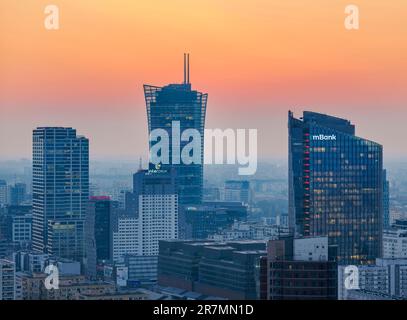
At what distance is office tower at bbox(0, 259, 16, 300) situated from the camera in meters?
10.3

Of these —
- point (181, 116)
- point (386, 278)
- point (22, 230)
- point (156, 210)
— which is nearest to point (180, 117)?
point (181, 116)

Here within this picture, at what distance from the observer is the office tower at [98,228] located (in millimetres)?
17625

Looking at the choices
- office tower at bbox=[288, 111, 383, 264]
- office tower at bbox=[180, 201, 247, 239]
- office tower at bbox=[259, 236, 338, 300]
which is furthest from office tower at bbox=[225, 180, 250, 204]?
office tower at bbox=[288, 111, 383, 264]

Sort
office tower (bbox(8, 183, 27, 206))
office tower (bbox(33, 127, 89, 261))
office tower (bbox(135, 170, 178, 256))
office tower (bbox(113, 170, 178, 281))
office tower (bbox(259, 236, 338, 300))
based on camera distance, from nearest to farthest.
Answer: office tower (bbox(259, 236, 338, 300)) → office tower (bbox(8, 183, 27, 206)) → office tower (bbox(33, 127, 89, 261)) → office tower (bbox(113, 170, 178, 281)) → office tower (bbox(135, 170, 178, 256))

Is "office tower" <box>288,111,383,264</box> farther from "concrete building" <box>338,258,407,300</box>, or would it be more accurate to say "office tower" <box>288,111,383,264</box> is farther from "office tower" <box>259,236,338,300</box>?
"office tower" <box>259,236,338,300</box>

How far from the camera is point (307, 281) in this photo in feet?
25.5

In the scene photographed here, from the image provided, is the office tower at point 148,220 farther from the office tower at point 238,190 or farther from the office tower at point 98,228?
the office tower at point 238,190

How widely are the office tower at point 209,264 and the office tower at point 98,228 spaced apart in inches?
45.3

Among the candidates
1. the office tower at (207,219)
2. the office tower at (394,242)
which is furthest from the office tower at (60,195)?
the office tower at (394,242)

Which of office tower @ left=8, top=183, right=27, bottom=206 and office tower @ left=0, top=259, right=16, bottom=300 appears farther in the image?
office tower @ left=8, top=183, right=27, bottom=206

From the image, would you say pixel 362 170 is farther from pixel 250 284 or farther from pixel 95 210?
pixel 250 284

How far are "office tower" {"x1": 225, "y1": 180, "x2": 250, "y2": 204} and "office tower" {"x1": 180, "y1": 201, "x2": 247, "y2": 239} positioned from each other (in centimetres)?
237

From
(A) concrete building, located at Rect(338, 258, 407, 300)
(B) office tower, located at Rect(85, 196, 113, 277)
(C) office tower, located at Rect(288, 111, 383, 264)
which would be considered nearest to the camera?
(A) concrete building, located at Rect(338, 258, 407, 300)

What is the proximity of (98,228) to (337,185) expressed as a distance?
4.70m
